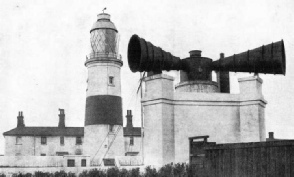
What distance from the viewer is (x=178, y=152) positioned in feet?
78.2

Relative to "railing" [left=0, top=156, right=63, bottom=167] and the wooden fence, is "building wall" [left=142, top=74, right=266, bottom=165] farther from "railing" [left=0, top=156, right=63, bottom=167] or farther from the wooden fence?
"railing" [left=0, top=156, right=63, bottom=167]

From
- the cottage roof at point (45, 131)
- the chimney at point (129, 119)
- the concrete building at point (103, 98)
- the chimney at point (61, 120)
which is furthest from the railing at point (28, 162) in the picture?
the chimney at point (129, 119)

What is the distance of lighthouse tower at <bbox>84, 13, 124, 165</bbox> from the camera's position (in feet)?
119

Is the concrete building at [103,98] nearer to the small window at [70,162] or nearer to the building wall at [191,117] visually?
the small window at [70,162]

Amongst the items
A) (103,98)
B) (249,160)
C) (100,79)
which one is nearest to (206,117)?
(249,160)

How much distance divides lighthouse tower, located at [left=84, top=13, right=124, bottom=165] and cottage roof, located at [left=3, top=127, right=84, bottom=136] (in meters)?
21.3

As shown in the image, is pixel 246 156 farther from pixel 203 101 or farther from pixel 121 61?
pixel 121 61

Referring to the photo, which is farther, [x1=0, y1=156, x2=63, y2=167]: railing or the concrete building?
the concrete building

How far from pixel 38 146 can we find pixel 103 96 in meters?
23.9

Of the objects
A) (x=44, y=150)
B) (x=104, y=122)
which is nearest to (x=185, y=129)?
(x=104, y=122)

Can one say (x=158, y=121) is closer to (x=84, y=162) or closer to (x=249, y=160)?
(x=249, y=160)

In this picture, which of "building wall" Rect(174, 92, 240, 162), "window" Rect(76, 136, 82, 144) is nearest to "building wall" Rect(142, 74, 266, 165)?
"building wall" Rect(174, 92, 240, 162)

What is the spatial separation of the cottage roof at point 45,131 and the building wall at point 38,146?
0.48 meters

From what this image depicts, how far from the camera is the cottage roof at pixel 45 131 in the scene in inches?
2248
